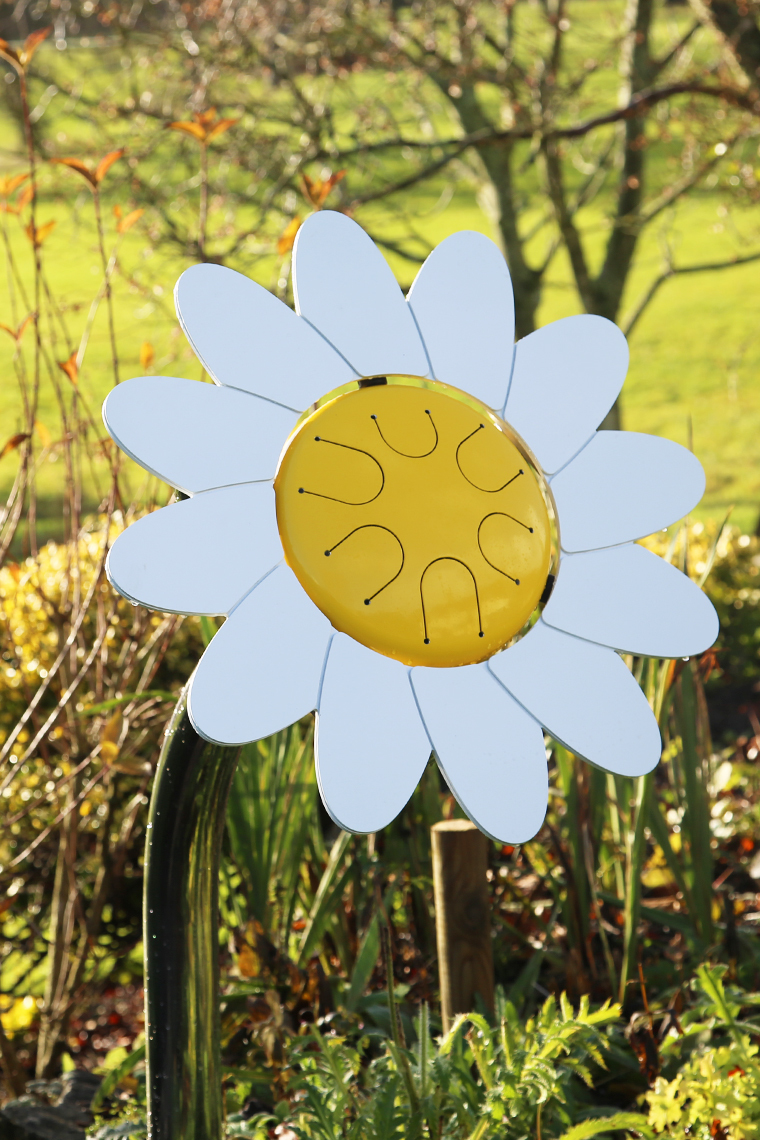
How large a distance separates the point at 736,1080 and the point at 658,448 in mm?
921

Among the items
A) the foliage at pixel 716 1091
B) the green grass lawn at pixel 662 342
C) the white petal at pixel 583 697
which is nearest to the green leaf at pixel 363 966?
the foliage at pixel 716 1091

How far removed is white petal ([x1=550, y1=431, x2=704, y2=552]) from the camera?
913mm

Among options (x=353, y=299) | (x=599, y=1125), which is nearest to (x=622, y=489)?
(x=353, y=299)

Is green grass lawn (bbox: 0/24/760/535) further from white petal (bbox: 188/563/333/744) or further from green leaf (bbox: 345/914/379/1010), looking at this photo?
white petal (bbox: 188/563/333/744)

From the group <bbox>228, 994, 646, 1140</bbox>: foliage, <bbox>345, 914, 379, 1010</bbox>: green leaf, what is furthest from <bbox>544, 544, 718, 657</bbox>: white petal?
<bbox>345, 914, 379, 1010</bbox>: green leaf

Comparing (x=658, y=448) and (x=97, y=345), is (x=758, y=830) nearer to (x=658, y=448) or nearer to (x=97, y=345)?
(x=658, y=448)

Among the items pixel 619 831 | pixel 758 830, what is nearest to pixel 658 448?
pixel 619 831

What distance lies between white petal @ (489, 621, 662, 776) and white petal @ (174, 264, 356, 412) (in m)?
0.30

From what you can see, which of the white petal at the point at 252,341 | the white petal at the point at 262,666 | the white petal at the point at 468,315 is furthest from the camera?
the white petal at the point at 468,315

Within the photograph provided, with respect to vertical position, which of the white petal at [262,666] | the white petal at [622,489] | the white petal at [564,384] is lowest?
the white petal at [262,666]

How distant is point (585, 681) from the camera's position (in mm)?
862

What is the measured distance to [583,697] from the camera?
854 millimetres

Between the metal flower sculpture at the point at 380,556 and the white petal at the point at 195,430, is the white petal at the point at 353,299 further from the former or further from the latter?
the white petal at the point at 195,430

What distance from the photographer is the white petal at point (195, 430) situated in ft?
2.48
